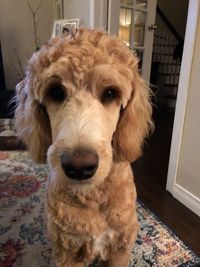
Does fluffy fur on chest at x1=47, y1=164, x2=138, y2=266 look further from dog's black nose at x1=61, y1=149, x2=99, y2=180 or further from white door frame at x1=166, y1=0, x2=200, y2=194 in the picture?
white door frame at x1=166, y1=0, x2=200, y2=194

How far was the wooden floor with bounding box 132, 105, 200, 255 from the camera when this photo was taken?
1.51 m

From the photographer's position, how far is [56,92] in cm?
79

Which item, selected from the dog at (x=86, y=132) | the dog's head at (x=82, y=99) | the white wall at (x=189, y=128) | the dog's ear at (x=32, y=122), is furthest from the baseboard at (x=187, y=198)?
the dog's ear at (x=32, y=122)

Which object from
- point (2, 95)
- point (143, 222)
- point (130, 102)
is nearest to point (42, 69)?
point (130, 102)

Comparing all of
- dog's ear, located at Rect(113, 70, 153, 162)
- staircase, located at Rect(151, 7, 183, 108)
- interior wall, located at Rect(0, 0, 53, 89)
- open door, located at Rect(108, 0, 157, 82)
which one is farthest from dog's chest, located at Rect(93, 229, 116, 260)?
staircase, located at Rect(151, 7, 183, 108)

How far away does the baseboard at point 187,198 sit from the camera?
1626 millimetres

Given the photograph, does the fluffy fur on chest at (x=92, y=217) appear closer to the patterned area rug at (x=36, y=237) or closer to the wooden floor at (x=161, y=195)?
the patterned area rug at (x=36, y=237)

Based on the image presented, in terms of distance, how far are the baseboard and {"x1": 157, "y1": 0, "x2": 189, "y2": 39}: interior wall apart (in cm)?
438

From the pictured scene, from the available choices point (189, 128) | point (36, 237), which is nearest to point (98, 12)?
point (189, 128)

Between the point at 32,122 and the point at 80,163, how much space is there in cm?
30

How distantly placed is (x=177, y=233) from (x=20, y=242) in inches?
33.8

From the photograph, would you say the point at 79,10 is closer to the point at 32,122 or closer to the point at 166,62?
the point at 32,122

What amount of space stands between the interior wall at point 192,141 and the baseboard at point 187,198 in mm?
22

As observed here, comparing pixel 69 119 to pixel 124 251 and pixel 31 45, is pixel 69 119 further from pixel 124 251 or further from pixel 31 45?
pixel 31 45
